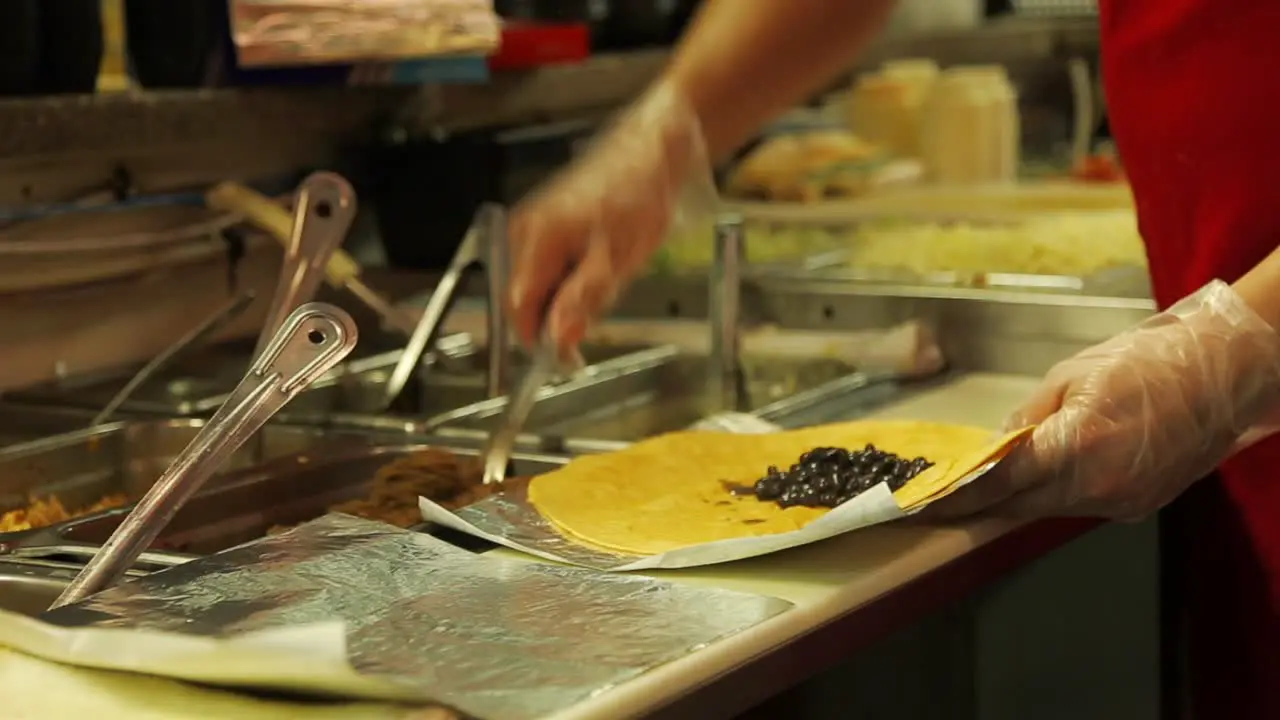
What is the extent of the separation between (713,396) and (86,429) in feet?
1.99

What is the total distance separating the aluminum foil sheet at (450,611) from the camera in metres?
0.87

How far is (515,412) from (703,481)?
207mm

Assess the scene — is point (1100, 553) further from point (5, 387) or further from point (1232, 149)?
point (5, 387)

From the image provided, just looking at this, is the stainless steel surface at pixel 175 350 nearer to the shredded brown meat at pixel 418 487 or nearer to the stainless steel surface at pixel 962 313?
the shredded brown meat at pixel 418 487

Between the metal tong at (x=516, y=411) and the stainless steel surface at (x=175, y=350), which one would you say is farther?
the stainless steel surface at (x=175, y=350)

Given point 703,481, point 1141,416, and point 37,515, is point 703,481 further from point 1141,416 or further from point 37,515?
point 37,515

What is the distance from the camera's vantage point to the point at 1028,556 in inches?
49.8

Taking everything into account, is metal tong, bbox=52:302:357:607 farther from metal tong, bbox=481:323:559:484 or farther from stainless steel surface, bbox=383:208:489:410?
stainless steel surface, bbox=383:208:489:410

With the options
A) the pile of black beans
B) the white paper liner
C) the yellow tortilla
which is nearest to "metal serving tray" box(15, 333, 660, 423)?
the yellow tortilla

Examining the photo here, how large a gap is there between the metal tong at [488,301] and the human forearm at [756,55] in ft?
0.73

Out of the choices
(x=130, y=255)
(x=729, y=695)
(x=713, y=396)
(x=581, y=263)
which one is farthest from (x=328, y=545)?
(x=130, y=255)

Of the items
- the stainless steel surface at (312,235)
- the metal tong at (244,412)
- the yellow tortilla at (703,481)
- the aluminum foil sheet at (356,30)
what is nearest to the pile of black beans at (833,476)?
the yellow tortilla at (703,481)

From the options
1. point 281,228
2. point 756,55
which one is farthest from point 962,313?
point 281,228

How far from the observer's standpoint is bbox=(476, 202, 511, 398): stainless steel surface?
1694 mm
